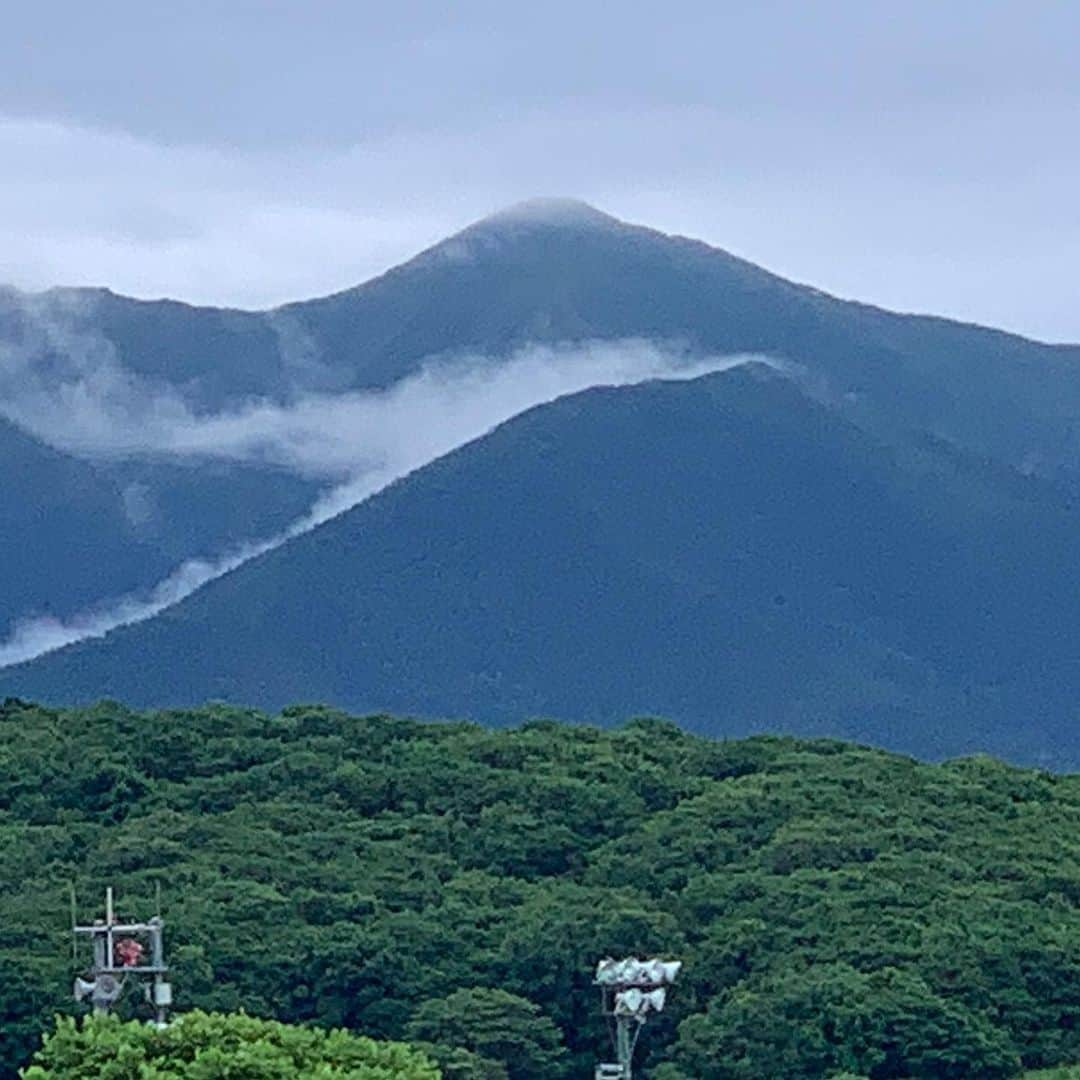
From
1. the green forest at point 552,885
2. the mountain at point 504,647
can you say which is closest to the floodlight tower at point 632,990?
the green forest at point 552,885

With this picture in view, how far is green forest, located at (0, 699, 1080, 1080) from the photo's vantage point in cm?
7275

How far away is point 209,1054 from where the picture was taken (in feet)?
122

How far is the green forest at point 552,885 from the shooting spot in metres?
72.8

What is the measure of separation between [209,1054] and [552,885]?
48038 mm

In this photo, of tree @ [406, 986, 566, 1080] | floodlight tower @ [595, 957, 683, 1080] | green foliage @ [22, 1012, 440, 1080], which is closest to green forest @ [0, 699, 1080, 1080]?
tree @ [406, 986, 566, 1080]

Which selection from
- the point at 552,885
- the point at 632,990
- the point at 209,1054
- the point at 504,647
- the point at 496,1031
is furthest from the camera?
the point at 504,647

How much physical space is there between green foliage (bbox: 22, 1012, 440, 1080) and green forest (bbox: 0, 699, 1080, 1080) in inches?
1176

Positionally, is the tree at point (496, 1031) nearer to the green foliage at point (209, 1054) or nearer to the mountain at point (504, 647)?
the green foliage at point (209, 1054)

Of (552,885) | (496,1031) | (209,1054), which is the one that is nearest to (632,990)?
(209,1054)

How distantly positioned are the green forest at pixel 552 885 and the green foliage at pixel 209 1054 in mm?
29876

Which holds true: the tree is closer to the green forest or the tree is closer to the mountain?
the green forest

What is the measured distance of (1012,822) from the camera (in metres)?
89.2

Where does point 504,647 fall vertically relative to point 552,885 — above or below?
below

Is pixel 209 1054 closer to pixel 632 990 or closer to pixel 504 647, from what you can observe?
pixel 632 990
